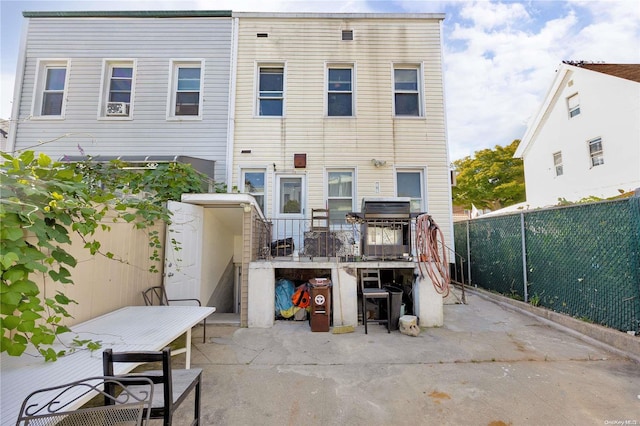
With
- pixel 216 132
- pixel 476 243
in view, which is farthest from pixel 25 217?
pixel 476 243

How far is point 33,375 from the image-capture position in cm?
189

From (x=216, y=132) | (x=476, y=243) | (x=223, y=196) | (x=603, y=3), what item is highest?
(x=603, y=3)

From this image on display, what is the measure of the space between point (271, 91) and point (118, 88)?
4.00 metres

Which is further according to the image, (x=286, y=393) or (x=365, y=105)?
(x=365, y=105)

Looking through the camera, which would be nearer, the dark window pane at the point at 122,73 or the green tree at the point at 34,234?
the green tree at the point at 34,234

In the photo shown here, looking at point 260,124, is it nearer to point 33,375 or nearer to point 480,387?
point 33,375

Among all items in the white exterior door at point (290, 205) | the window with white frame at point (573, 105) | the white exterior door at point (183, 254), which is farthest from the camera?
→ the window with white frame at point (573, 105)

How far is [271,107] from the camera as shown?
7.14 m

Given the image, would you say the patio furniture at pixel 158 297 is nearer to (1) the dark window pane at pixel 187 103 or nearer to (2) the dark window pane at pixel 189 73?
(1) the dark window pane at pixel 187 103

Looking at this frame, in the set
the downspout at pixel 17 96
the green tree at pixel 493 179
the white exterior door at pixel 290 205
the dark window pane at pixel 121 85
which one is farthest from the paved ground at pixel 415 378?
the green tree at pixel 493 179

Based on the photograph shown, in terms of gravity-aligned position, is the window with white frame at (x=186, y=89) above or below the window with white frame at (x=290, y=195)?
above

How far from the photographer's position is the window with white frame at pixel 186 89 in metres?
7.02

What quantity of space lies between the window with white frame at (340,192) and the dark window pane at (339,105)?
159 cm

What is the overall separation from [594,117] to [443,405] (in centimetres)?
1329
